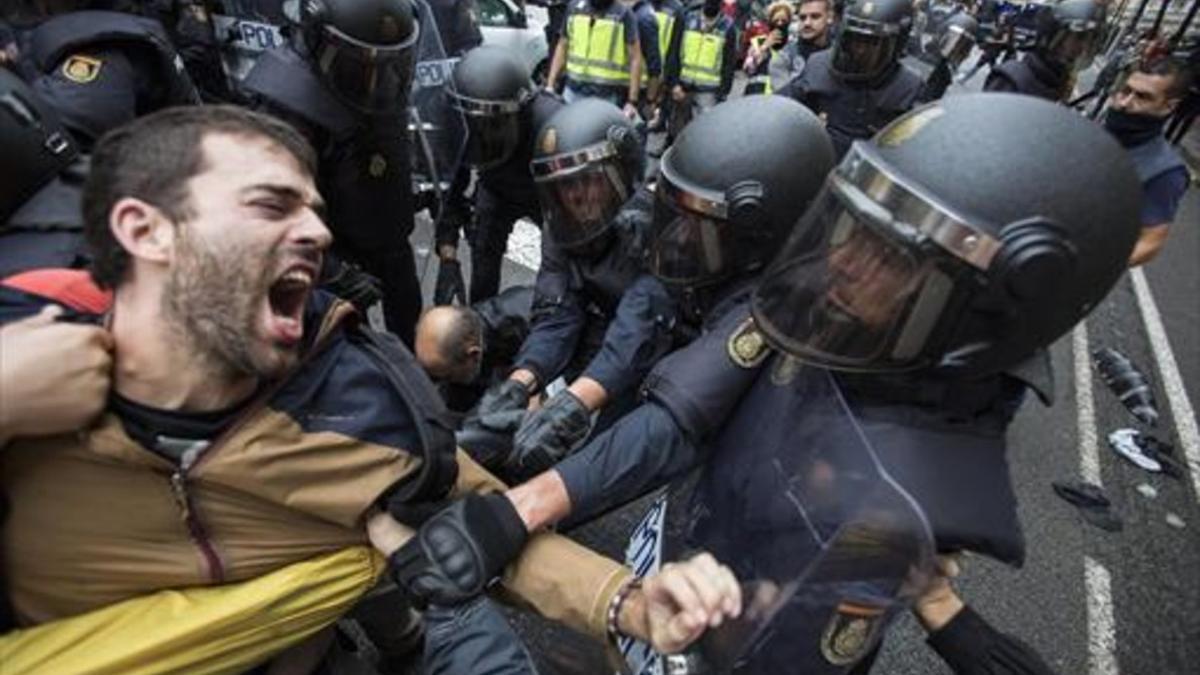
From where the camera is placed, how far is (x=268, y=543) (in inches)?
53.7

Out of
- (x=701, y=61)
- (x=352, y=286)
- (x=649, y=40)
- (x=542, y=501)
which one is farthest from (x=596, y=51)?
(x=542, y=501)

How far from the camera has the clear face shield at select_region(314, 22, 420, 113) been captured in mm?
2834

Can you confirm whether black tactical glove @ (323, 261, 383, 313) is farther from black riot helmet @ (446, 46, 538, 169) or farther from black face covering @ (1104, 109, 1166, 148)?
black face covering @ (1104, 109, 1166, 148)

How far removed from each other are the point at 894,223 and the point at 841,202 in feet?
0.41

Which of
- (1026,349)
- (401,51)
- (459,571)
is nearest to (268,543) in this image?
(459,571)

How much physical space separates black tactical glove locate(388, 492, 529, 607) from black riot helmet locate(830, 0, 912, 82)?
4084mm

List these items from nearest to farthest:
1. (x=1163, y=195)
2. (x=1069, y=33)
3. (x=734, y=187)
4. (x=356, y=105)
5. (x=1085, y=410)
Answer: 1. (x=734, y=187)
2. (x=356, y=105)
3. (x=1163, y=195)
4. (x=1085, y=410)
5. (x=1069, y=33)

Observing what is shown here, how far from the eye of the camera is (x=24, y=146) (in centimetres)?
173

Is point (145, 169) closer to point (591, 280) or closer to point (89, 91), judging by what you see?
point (89, 91)

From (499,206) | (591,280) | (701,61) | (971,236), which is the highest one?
(971,236)

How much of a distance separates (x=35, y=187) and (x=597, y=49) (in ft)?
18.6

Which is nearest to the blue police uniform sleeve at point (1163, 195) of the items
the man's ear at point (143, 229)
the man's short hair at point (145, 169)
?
the man's short hair at point (145, 169)

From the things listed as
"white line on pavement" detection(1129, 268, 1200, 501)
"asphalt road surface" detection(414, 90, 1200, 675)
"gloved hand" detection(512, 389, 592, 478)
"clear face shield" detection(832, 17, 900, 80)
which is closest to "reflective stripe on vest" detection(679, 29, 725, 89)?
"clear face shield" detection(832, 17, 900, 80)

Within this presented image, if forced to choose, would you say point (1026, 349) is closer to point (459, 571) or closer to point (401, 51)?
point (459, 571)
